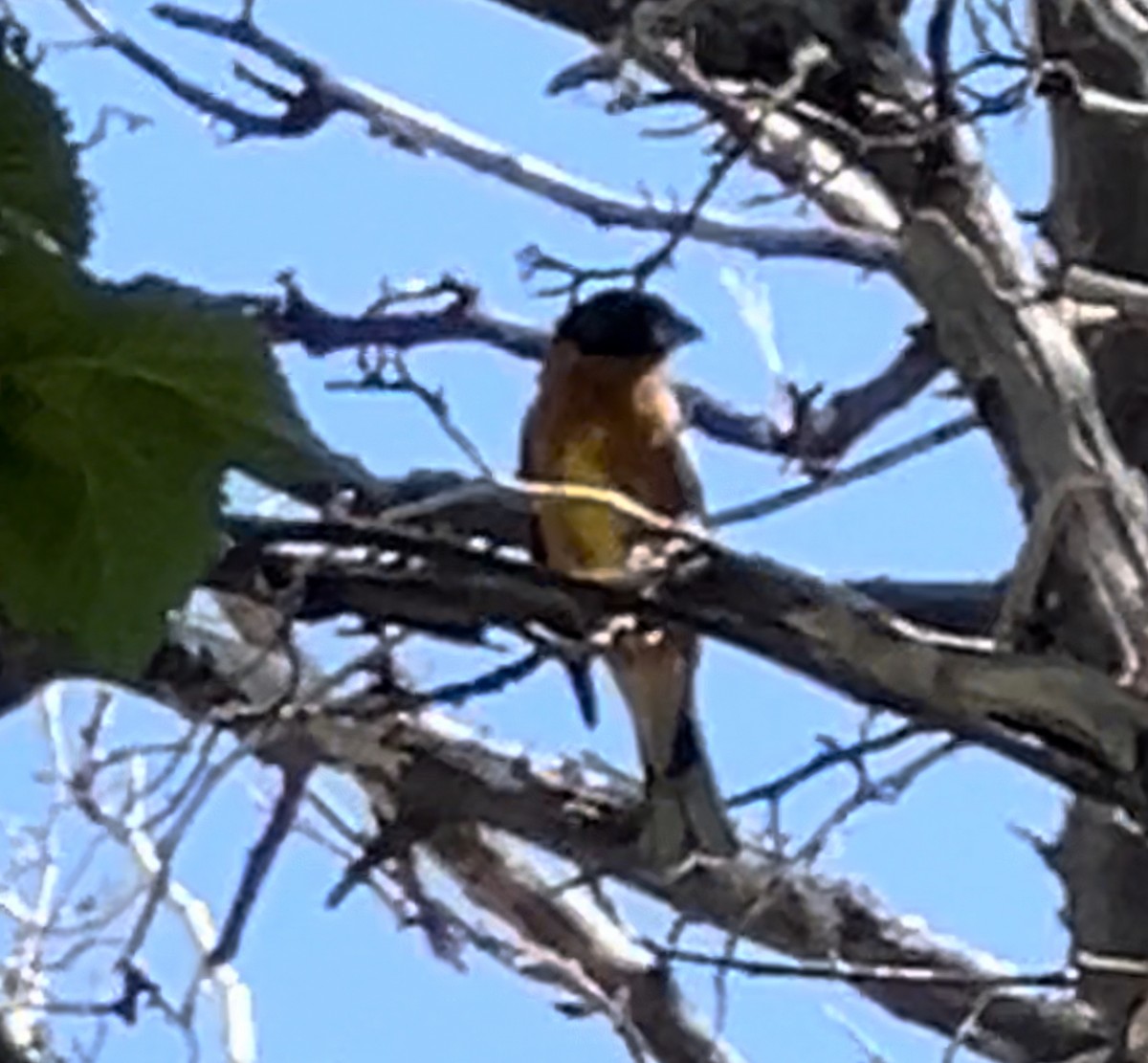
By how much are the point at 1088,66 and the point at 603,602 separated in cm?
129

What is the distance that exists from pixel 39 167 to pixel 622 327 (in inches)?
96.8

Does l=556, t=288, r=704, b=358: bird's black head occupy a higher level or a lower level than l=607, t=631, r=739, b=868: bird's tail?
higher

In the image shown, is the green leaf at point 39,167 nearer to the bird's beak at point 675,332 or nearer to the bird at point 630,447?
the bird at point 630,447

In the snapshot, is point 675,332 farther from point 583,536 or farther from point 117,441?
point 117,441

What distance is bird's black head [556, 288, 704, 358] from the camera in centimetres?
256

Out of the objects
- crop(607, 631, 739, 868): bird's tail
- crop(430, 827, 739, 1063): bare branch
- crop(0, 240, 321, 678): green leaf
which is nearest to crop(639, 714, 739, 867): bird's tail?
crop(607, 631, 739, 868): bird's tail

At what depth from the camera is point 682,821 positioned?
82.5 inches

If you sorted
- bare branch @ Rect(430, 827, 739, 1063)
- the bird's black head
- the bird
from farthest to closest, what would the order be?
1. the bird's black head
2. the bird
3. bare branch @ Rect(430, 827, 739, 1063)

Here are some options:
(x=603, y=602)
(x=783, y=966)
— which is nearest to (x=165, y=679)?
(x=783, y=966)

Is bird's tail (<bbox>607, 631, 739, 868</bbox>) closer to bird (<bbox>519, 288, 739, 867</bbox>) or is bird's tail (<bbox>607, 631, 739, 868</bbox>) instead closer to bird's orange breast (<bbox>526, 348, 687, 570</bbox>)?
bird (<bbox>519, 288, 739, 867</bbox>)

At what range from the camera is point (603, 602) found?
89 cm

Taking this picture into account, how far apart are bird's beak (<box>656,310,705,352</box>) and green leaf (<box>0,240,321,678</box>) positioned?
8.33ft

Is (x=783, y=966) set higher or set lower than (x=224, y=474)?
higher

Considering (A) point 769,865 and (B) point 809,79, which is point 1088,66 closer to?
(B) point 809,79
